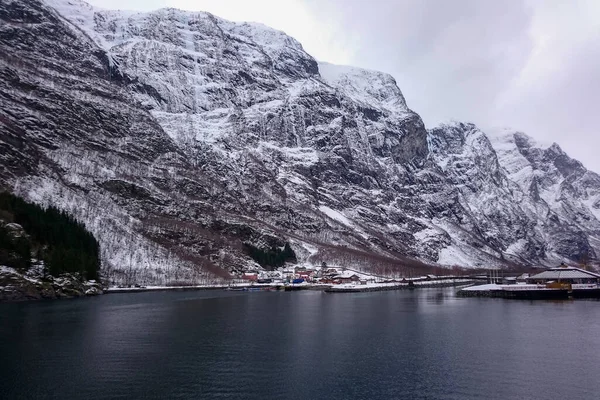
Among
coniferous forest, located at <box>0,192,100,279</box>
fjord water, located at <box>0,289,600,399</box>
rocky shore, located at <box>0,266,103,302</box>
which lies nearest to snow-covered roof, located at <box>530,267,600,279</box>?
fjord water, located at <box>0,289,600,399</box>

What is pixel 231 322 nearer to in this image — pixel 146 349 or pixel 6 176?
pixel 146 349

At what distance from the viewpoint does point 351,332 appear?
76.3 m

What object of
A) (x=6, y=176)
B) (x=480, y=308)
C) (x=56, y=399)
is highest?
(x=6, y=176)

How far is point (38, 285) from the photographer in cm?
12256

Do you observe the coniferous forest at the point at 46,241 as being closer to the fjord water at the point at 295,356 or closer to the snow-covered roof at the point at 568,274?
the fjord water at the point at 295,356

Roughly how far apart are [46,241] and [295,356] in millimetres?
108297

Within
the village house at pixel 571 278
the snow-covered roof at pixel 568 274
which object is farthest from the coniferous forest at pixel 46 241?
the snow-covered roof at pixel 568 274

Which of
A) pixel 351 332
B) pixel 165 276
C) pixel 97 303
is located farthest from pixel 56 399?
pixel 165 276

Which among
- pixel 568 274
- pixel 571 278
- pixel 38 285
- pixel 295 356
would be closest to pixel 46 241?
pixel 38 285

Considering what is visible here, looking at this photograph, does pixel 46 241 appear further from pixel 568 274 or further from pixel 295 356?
pixel 568 274

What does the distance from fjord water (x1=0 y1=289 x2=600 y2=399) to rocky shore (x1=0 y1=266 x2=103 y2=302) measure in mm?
19815

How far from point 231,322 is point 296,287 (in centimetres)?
11351

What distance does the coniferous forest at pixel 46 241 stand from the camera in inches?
4818

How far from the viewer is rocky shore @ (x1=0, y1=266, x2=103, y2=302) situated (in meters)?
116
